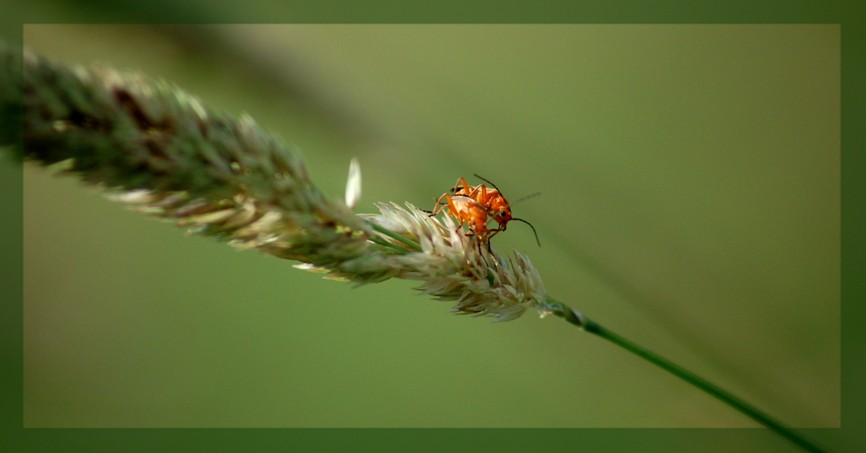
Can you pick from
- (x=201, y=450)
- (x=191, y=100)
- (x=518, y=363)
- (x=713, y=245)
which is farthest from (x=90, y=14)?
(x=713, y=245)

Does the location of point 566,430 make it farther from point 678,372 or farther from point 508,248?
point 678,372

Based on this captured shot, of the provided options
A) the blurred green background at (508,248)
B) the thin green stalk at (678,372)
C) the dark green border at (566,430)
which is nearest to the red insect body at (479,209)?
the thin green stalk at (678,372)

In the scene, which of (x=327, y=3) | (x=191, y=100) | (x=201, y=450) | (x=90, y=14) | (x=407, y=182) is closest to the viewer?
(x=191, y=100)

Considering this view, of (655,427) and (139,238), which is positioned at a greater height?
(139,238)

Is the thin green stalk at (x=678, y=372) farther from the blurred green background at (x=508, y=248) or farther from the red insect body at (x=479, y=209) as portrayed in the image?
the blurred green background at (x=508, y=248)

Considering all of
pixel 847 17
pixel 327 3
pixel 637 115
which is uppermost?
pixel 327 3

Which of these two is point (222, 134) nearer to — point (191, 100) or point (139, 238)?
point (191, 100)
